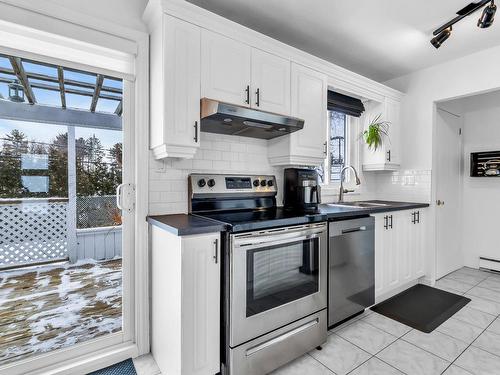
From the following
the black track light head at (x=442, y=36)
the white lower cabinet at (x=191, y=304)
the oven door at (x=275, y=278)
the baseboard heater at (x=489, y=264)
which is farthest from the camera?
the baseboard heater at (x=489, y=264)

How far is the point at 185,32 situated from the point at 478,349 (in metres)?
3.01

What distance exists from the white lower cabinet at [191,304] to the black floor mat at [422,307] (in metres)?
1.76

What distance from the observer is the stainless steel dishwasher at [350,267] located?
211cm

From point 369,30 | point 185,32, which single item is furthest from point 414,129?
point 185,32

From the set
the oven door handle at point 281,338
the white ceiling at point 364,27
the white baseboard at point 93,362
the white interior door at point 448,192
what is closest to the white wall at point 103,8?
the white ceiling at point 364,27

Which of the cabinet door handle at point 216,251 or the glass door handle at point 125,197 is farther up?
the glass door handle at point 125,197

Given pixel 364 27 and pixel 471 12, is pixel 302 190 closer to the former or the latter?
pixel 364 27

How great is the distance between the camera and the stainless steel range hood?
5.98 feet

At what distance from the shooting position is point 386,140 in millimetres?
3361

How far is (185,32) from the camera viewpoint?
5.87ft

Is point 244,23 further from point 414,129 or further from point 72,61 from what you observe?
point 414,129

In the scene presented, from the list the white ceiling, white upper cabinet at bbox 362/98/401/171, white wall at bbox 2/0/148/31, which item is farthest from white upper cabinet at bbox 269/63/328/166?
white wall at bbox 2/0/148/31

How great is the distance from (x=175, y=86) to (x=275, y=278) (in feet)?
4.55

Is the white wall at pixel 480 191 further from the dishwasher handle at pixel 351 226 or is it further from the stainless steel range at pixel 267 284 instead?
the stainless steel range at pixel 267 284
